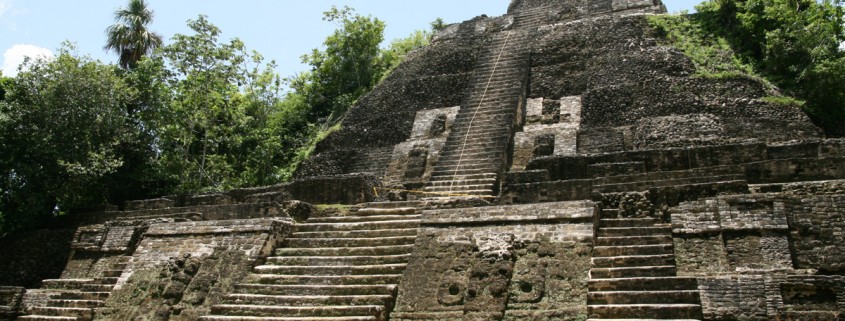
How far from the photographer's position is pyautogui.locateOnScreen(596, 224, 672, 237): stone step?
7398 mm

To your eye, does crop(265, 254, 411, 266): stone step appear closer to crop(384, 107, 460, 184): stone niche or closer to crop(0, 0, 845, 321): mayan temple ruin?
crop(0, 0, 845, 321): mayan temple ruin

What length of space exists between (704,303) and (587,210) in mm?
1857

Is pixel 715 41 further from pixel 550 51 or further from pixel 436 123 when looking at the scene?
pixel 436 123

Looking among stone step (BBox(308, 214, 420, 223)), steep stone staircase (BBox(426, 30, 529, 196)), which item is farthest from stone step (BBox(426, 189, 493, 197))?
stone step (BBox(308, 214, 420, 223))

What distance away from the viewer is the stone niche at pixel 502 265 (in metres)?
6.74

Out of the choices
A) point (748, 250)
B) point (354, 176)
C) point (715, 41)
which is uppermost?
point (715, 41)

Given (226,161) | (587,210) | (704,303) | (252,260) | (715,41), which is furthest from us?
(226,161)

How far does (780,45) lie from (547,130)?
4368 mm

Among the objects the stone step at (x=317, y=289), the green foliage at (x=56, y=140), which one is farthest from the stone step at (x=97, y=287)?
the green foliage at (x=56, y=140)

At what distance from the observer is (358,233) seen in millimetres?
9070

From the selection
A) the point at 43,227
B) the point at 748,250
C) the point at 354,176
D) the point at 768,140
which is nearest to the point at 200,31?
the point at 43,227

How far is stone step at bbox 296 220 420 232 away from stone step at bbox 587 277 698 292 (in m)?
2.83

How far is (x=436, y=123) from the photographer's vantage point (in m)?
13.9

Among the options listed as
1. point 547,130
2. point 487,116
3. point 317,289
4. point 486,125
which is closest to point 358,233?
point 317,289
